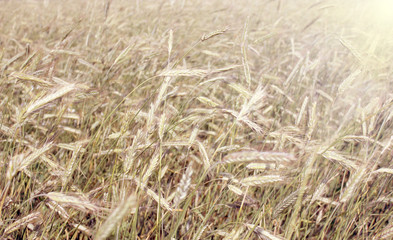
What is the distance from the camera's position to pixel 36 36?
306 cm

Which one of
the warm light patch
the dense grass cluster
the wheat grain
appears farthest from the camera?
the warm light patch

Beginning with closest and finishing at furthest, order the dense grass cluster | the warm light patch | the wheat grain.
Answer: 1. the wheat grain
2. the dense grass cluster
3. the warm light patch

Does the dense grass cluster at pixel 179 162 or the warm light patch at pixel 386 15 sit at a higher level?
the warm light patch at pixel 386 15

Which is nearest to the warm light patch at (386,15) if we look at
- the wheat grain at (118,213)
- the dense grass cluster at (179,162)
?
the dense grass cluster at (179,162)

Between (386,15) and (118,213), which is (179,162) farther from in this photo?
(386,15)

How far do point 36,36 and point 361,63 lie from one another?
10.0 feet

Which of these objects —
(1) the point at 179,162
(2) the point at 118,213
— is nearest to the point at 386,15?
(1) the point at 179,162

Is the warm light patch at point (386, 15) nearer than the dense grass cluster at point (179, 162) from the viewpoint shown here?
No

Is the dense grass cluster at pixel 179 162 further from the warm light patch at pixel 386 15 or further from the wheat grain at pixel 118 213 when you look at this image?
the warm light patch at pixel 386 15

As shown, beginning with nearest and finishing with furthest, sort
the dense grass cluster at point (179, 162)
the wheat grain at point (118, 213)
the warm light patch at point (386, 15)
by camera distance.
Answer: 1. the wheat grain at point (118, 213)
2. the dense grass cluster at point (179, 162)
3. the warm light patch at point (386, 15)

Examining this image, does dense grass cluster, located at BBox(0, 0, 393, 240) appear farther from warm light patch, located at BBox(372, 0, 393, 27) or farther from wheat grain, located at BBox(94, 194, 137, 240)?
warm light patch, located at BBox(372, 0, 393, 27)

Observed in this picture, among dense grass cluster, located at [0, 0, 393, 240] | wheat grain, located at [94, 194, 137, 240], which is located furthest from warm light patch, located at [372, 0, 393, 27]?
wheat grain, located at [94, 194, 137, 240]

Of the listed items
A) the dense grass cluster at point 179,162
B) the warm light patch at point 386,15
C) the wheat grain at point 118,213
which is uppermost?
the warm light patch at point 386,15

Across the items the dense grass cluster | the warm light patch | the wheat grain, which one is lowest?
the dense grass cluster
